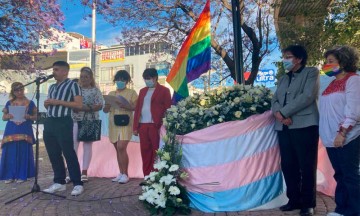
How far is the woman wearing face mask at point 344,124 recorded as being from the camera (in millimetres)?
3613

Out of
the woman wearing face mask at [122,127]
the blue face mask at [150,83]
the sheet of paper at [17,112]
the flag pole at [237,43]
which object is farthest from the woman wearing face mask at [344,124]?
the sheet of paper at [17,112]

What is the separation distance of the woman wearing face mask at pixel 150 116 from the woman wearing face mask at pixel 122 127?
1.58 feet

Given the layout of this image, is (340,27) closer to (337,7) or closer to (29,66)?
(337,7)

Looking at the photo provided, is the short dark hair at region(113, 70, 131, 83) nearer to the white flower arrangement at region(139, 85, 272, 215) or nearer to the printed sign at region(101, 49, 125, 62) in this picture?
the white flower arrangement at region(139, 85, 272, 215)

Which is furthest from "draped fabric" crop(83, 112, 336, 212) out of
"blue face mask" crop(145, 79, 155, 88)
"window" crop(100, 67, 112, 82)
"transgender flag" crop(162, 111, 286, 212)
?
"window" crop(100, 67, 112, 82)

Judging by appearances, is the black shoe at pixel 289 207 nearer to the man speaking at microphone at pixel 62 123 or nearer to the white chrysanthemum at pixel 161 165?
the white chrysanthemum at pixel 161 165

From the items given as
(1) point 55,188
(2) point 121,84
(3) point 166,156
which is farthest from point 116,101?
(3) point 166,156

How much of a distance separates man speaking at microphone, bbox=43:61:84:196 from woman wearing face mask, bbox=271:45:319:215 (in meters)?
2.78

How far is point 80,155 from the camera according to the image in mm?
7480

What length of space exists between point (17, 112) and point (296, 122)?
16.5ft

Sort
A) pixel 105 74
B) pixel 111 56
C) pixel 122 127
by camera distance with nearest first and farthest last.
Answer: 1. pixel 122 127
2. pixel 111 56
3. pixel 105 74

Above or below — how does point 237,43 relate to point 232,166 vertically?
above

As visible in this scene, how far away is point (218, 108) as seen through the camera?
4.42m

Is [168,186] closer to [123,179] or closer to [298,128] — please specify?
[298,128]
